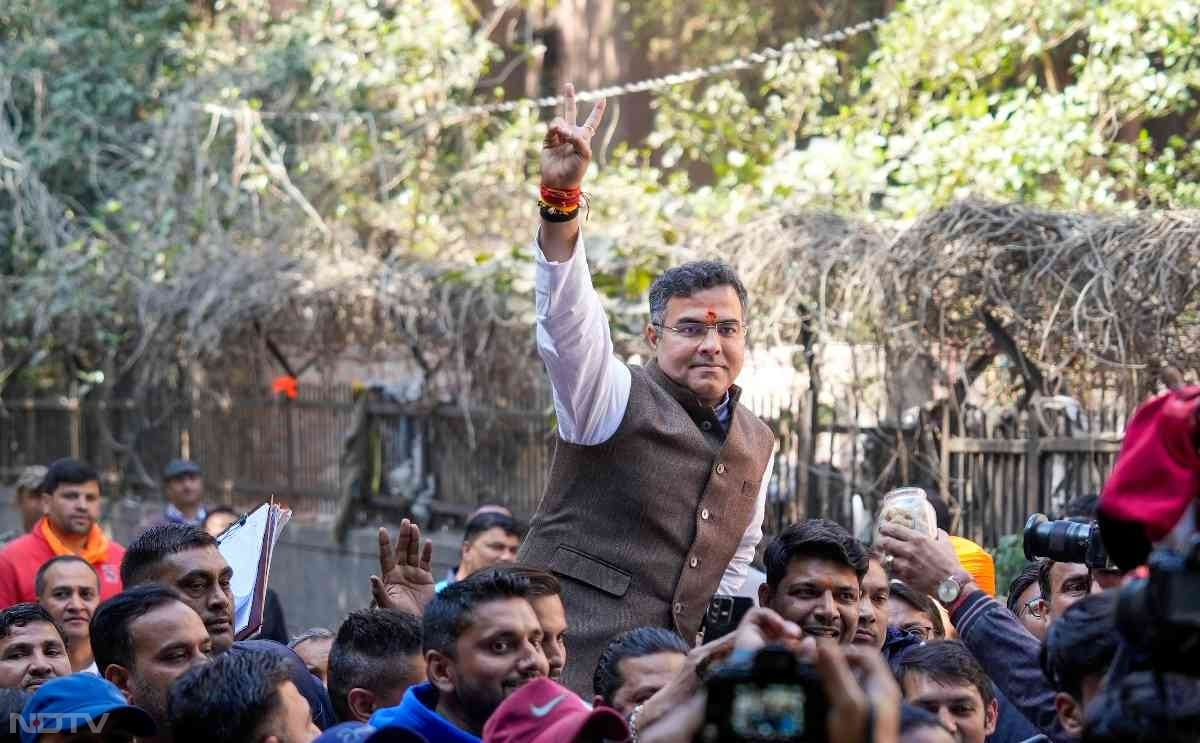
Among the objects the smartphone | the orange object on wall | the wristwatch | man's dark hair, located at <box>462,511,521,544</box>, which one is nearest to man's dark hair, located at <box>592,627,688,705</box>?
the smartphone

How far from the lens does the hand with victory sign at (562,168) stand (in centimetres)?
385

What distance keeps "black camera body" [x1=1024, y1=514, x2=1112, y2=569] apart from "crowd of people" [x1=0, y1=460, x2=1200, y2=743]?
0.22m

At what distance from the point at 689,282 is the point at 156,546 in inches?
73.6

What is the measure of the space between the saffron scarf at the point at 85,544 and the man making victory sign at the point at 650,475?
13.8 feet

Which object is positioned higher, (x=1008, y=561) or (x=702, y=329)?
(x=702, y=329)

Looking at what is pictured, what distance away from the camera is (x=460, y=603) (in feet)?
12.3

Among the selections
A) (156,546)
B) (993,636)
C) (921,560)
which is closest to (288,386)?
(156,546)

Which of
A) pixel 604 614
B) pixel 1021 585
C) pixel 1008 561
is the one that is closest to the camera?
pixel 604 614

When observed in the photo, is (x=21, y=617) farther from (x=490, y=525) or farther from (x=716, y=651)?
(x=716, y=651)

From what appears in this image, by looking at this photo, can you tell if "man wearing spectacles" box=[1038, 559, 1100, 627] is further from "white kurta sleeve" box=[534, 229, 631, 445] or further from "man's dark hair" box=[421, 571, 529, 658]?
"man's dark hair" box=[421, 571, 529, 658]

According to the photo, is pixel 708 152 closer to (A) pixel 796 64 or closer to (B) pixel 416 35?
(A) pixel 796 64

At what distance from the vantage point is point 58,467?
8289 mm

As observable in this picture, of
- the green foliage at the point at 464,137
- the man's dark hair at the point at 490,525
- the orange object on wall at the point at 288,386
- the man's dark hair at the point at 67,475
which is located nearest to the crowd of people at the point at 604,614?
the man's dark hair at the point at 490,525

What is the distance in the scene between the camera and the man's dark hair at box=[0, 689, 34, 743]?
166 inches
